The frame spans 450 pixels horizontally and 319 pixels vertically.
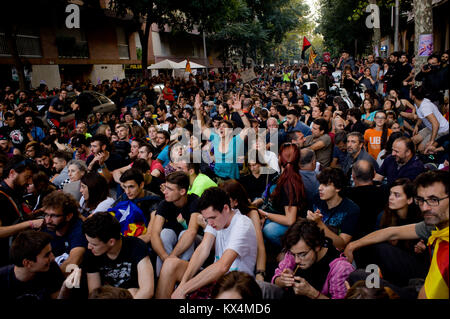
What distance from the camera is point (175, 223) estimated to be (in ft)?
12.6

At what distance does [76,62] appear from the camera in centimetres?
2008

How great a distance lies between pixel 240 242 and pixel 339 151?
3314mm

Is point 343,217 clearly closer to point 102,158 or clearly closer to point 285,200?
point 285,200

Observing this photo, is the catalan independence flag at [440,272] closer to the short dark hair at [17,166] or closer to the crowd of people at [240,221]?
the crowd of people at [240,221]

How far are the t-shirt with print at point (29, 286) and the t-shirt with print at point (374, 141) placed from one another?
4.97 meters

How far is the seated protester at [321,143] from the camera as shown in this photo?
18.1 feet

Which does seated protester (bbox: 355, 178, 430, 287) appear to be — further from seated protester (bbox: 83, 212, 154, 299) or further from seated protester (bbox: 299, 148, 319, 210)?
seated protester (bbox: 83, 212, 154, 299)

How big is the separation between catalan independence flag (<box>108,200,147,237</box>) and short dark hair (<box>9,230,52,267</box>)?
3.91 feet

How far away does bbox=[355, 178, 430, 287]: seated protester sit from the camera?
292 centimetres

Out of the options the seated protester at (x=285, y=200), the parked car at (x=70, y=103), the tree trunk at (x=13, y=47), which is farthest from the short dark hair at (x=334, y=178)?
A: the tree trunk at (x=13, y=47)

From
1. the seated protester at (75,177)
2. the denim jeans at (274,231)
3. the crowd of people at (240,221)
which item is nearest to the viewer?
the crowd of people at (240,221)

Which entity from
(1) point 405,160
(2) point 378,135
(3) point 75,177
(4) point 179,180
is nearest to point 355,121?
(2) point 378,135

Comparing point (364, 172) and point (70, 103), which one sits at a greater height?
point (70, 103)
